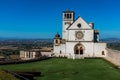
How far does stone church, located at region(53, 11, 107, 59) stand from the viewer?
52.8m

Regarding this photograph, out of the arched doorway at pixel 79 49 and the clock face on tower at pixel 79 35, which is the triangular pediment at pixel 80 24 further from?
the arched doorway at pixel 79 49

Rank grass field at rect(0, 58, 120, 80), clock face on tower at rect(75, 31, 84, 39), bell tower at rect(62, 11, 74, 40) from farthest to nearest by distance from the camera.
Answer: bell tower at rect(62, 11, 74, 40)
clock face on tower at rect(75, 31, 84, 39)
grass field at rect(0, 58, 120, 80)

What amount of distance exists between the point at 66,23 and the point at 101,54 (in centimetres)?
982

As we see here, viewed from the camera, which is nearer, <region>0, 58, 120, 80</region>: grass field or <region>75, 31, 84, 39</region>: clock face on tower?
<region>0, 58, 120, 80</region>: grass field

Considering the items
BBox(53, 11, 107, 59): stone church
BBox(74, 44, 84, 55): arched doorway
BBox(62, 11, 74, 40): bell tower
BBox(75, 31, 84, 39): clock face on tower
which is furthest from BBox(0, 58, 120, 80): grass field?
BBox(62, 11, 74, 40): bell tower

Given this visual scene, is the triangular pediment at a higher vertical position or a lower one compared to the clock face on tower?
higher

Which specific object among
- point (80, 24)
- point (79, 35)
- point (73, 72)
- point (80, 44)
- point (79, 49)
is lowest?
point (73, 72)

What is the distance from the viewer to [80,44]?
2124 inches

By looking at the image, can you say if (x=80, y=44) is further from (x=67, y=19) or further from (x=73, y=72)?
(x=73, y=72)

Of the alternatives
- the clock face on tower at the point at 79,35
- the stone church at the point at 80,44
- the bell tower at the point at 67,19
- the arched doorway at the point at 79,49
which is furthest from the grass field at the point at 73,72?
the bell tower at the point at 67,19

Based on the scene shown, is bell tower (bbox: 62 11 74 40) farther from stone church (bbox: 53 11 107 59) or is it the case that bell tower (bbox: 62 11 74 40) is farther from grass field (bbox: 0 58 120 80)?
grass field (bbox: 0 58 120 80)

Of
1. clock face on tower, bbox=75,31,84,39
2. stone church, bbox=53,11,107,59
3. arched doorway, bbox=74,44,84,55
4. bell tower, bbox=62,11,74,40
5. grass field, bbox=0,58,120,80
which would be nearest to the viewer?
grass field, bbox=0,58,120,80

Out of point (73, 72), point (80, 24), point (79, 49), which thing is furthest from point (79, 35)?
point (73, 72)

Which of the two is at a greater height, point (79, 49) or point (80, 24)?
point (80, 24)
